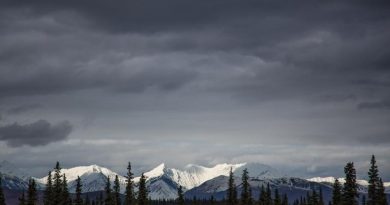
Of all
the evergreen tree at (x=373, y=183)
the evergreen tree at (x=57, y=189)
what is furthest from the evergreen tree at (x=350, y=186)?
the evergreen tree at (x=57, y=189)

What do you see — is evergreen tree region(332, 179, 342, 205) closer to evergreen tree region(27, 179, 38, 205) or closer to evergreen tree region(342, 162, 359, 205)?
evergreen tree region(342, 162, 359, 205)

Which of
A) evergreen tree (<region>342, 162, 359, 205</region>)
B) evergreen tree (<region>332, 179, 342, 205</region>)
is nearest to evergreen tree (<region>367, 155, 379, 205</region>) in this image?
evergreen tree (<region>342, 162, 359, 205</region>)

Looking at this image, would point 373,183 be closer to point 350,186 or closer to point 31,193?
point 350,186

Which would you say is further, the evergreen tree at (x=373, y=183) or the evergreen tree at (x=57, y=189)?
the evergreen tree at (x=57, y=189)

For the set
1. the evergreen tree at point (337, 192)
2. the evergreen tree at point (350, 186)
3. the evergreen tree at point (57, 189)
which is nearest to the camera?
the evergreen tree at point (350, 186)

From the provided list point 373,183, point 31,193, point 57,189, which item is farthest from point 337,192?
point 31,193

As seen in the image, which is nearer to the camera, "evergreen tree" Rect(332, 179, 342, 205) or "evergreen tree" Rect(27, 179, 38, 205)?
"evergreen tree" Rect(27, 179, 38, 205)

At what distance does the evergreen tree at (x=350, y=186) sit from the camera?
82.5 m

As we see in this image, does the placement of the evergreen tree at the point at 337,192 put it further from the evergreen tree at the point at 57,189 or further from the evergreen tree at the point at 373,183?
the evergreen tree at the point at 57,189

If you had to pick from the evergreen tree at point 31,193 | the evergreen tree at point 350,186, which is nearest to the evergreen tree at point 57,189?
the evergreen tree at point 31,193

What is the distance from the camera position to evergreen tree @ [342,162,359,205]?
82481 mm

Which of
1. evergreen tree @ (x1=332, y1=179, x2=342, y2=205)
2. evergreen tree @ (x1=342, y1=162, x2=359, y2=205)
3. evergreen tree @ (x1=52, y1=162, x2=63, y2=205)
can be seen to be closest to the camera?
evergreen tree @ (x1=342, y1=162, x2=359, y2=205)

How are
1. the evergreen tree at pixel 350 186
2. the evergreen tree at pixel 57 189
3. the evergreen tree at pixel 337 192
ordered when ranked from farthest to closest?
1. the evergreen tree at pixel 337 192
2. the evergreen tree at pixel 57 189
3. the evergreen tree at pixel 350 186

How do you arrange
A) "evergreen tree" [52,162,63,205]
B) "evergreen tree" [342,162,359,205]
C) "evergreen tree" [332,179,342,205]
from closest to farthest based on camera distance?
"evergreen tree" [342,162,359,205], "evergreen tree" [52,162,63,205], "evergreen tree" [332,179,342,205]
